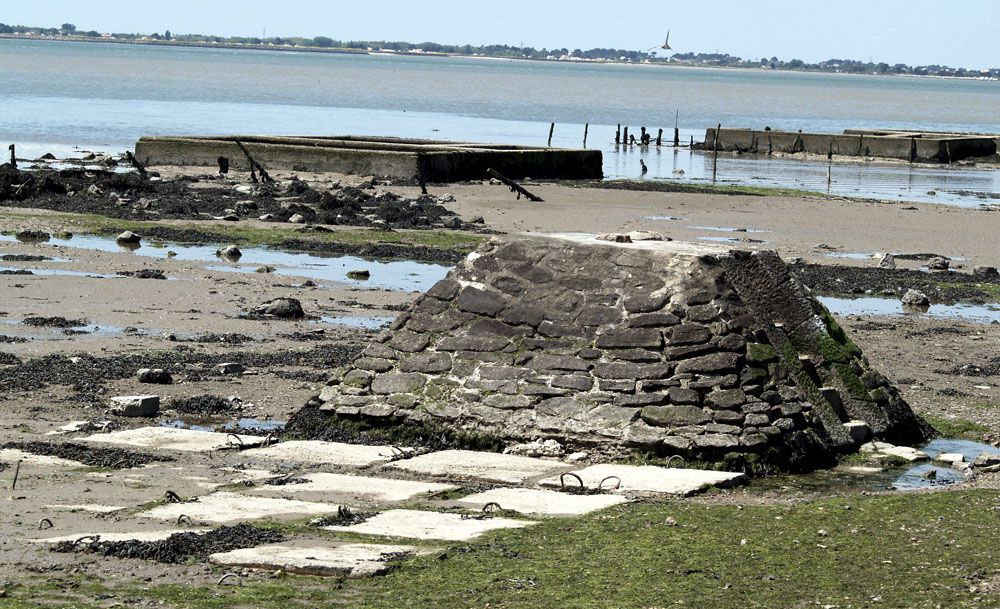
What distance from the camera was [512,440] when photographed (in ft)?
35.4

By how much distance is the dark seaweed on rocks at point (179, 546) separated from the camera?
7.50 metres

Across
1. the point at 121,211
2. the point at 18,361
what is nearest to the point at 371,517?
the point at 18,361

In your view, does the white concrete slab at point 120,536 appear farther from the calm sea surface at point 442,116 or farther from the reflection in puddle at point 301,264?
the calm sea surface at point 442,116

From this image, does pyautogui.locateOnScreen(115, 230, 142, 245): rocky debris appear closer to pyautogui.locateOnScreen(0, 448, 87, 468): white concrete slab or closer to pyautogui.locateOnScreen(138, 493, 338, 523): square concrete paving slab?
pyautogui.locateOnScreen(0, 448, 87, 468): white concrete slab

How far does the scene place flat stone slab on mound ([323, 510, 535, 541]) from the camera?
798 cm

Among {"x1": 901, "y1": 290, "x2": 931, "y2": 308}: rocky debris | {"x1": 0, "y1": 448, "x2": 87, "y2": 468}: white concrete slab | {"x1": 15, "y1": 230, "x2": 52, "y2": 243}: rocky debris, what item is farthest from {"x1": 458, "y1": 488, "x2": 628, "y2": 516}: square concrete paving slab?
{"x1": 15, "y1": 230, "x2": 52, "y2": 243}: rocky debris

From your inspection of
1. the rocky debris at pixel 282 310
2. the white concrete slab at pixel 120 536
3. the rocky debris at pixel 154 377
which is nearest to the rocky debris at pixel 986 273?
the rocky debris at pixel 282 310

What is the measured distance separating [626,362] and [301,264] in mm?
13781

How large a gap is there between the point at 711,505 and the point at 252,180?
31599 mm

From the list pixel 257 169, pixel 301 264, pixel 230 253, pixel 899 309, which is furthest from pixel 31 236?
pixel 257 169

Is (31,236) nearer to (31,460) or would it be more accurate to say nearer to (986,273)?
(986,273)

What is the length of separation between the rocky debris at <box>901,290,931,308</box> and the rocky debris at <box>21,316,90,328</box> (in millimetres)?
10836

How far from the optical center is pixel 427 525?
8.20 metres

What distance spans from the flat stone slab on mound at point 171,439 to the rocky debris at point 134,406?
80 centimetres
